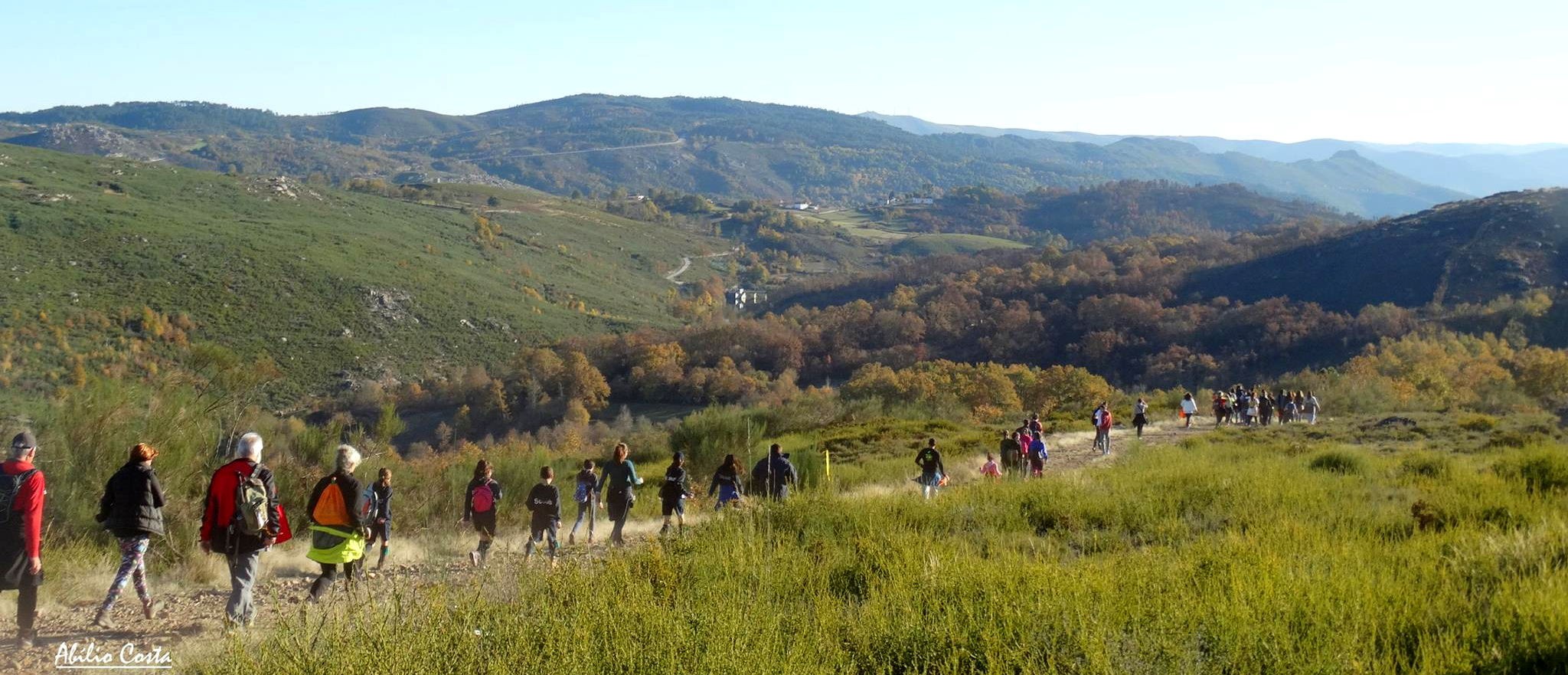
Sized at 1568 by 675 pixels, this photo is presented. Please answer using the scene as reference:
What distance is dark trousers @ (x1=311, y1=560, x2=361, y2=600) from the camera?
6.26 m

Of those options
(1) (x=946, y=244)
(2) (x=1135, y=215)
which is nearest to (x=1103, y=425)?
(1) (x=946, y=244)

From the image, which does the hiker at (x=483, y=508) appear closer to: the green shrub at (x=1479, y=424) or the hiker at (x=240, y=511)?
the hiker at (x=240, y=511)

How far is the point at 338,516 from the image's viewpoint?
244 inches

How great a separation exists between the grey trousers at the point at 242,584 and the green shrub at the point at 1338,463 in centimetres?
1188

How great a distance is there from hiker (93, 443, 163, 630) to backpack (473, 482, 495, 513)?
338 cm

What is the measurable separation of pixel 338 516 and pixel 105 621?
173 centimetres

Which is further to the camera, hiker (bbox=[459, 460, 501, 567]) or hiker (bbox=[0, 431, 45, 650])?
hiker (bbox=[459, 460, 501, 567])

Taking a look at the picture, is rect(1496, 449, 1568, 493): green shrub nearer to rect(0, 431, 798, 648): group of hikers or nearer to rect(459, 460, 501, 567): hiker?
rect(0, 431, 798, 648): group of hikers

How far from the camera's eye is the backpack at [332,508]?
20.3 ft

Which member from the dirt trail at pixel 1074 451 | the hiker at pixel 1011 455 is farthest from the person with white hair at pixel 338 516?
the hiker at pixel 1011 455

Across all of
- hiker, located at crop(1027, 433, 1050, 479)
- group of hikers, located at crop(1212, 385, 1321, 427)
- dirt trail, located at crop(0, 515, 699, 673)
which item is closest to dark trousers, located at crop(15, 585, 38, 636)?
dirt trail, located at crop(0, 515, 699, 673)

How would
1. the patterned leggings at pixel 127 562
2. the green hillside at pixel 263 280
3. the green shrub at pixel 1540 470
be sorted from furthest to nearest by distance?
the green hillside at pixel 263 280 → the green shrub at pixel 1540 470 → the patterned leggings at pixel 127 562

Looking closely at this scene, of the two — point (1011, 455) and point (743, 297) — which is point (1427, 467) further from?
point (743, 297)

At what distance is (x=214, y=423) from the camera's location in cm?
1134
